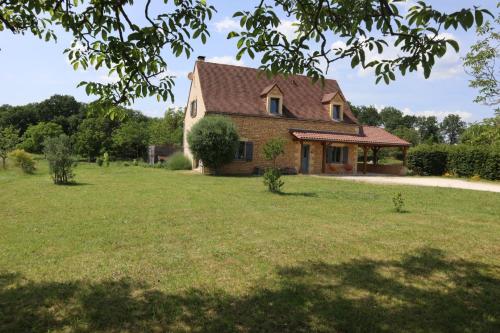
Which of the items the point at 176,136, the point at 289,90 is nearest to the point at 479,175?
the point at 289,90

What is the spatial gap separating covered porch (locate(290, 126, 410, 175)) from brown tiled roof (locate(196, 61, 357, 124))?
1617 millimetres

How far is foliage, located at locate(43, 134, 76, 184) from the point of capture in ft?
53.0

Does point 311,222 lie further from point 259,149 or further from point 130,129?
point 130,129

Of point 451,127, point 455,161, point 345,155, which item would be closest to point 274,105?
point 345,155

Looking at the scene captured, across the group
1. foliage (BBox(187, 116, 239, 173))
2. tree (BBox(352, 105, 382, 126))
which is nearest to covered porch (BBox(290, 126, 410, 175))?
foliage (BBox(187, 116, 239, 173))

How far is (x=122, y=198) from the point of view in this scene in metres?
12.4

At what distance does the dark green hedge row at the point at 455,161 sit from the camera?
25898 millimetres

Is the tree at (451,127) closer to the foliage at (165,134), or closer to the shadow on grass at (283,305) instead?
the foliage at (165,134)

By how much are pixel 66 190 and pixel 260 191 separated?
7142 millimetres

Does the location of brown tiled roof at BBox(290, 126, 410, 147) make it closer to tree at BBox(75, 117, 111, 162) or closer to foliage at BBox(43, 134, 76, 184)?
foliage at BBox(43, 134, 76, 184)

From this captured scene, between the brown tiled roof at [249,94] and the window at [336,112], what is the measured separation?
540 millimetres

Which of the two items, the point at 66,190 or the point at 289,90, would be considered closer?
the point at 66,190

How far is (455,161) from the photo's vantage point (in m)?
29.3

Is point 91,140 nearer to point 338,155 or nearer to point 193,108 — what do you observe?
point 193,108
